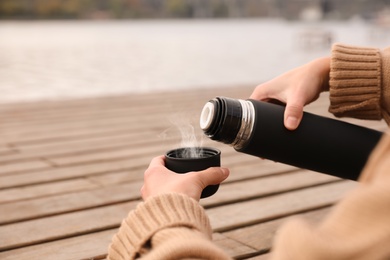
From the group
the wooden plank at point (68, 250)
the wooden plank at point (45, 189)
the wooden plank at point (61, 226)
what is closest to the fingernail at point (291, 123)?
the wooden plank at point (68, 250)

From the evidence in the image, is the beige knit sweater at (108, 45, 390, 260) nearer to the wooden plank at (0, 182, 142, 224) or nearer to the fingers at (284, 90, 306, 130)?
the fingers at (284, 90, 306, 130)

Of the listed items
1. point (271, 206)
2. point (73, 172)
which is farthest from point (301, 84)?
point (73, 172)

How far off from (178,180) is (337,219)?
1.42 ft

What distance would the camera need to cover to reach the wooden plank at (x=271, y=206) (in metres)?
1.59

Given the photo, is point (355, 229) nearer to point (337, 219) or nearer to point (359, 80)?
point (337, 219)

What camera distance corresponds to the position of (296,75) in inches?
46.8

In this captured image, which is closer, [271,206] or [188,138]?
[188,138]

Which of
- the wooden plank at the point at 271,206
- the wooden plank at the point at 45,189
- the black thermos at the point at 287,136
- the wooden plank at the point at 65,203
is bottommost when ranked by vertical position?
the wooden plank at the point at 45,189

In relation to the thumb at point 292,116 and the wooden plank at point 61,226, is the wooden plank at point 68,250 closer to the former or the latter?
the wooden plank at point 61,226

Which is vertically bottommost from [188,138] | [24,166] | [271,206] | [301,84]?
[24,166]

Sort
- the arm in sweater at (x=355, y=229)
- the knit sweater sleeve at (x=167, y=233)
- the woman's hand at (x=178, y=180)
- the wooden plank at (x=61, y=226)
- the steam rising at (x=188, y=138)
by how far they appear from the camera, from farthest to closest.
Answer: the wooden plank at (x=61, y=226)
the steam rising at (x=188, y=138)
the woman's hand at (x=178, y=180)
the knit sweater sleeve at (x=167, y=233)
the arm in sweater at (x=355, y=229)

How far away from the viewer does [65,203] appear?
1.76 meters

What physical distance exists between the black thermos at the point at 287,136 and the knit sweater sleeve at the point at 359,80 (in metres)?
0.12

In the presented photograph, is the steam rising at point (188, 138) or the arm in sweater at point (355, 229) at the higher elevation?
the arm in sweater at point (355, 229)
